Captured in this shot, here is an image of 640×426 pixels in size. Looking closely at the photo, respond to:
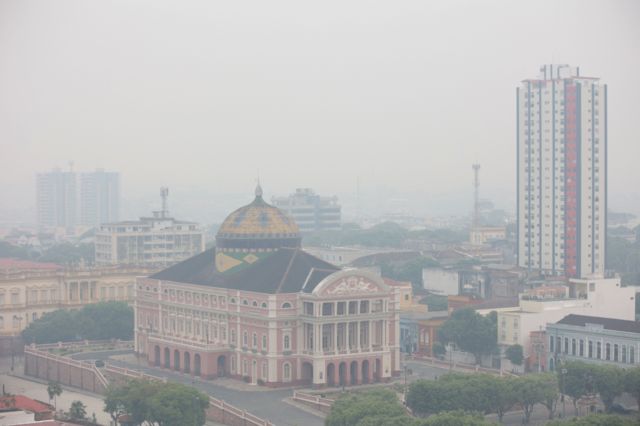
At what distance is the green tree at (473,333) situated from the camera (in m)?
81.6

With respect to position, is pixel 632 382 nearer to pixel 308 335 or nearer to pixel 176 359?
pixel 308 335

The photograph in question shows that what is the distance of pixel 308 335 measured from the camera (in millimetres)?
75062

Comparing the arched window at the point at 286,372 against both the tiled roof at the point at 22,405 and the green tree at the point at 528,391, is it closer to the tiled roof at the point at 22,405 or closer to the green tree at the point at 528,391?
the green tree at the point at 528,391

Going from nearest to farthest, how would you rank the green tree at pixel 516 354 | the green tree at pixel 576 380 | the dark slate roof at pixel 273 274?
the green tree at pixel 576 380 → the dark slate roof at pixel 273 274 → the green tree at pixel 516 354

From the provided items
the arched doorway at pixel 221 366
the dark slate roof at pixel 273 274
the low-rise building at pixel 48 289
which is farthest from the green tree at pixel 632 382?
the low-rise building at pixel 48 289

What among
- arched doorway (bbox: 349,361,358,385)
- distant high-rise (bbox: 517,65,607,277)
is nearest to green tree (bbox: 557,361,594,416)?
arched doorway (bbox: 349,361,358,385)

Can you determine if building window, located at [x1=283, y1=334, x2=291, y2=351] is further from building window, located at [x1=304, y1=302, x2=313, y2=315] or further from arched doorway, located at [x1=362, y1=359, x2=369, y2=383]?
arched doorway, located at [x1=362, y1=359, x2=369, y2=383]

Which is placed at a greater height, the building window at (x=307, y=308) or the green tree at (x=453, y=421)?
the building window at (x=307, y=308)

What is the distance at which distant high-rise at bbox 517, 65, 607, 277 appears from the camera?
112 m

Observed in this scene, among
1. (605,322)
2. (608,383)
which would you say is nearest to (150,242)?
(605,322)

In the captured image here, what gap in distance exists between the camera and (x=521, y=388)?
6419cm

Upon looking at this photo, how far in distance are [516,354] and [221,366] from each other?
17389 millimetres

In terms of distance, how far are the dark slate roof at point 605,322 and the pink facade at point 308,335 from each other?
10.2m

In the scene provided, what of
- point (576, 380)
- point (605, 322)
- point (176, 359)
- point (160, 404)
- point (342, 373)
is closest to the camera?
point (160, 404)
